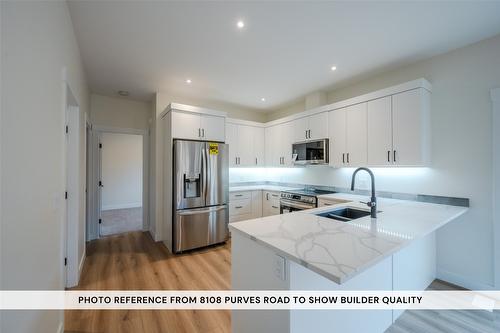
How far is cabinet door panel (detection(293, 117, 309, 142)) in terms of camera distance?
396 cm

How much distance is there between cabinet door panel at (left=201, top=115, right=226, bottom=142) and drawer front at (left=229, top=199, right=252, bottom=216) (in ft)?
4.32

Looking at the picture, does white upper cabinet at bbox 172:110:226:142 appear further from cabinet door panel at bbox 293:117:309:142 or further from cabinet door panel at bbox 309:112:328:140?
cabinet door panel at bbox 309:112:328:140

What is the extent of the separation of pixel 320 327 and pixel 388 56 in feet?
10.1

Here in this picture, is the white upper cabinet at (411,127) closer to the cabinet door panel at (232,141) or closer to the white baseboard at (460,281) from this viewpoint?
the white baseboard at (460,281)

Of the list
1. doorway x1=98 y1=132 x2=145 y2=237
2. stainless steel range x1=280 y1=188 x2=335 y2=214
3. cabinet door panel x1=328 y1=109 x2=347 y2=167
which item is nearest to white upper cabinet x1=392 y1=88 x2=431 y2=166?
cabinet door panel x1=328 y1=109 x2=347 y2=167

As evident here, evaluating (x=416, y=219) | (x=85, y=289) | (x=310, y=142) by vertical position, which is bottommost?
(x=85, y=289)

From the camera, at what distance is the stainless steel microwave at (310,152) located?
3582mm

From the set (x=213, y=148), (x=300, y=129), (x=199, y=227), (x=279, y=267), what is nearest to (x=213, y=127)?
(x=213, y=148)

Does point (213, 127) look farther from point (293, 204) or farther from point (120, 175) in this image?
point (120, 175)

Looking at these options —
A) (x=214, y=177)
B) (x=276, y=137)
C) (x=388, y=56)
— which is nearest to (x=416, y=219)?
(x=388, y=56)

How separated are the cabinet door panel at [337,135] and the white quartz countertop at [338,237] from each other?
58.3 inches

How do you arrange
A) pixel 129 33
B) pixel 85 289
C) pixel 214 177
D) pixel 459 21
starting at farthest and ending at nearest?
pixel 214 177 → pixel 85 289 → pixel 129 33 → pixel 459 21

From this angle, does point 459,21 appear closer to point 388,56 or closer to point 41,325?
point 388,56

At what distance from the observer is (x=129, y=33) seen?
2.21 metres
